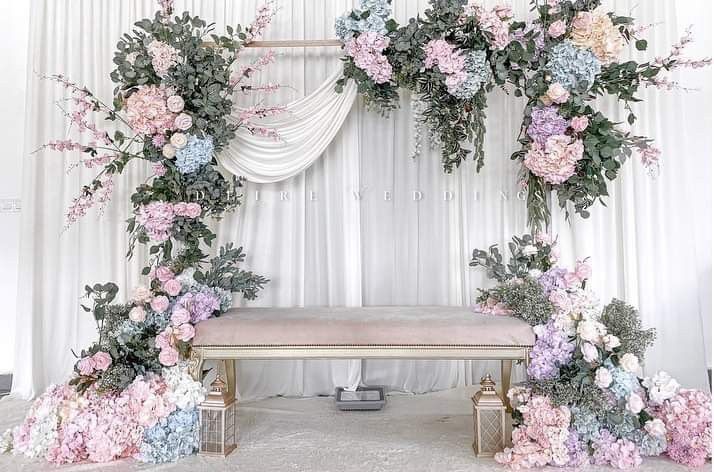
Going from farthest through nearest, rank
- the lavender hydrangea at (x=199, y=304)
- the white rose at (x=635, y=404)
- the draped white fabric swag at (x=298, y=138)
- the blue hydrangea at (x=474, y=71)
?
the draped white fabric swag at (x=298, y=138)
the blue hydrangea at (x=474, y=71)
the lavender hydrangea at (x=199, y=304)
the white rose at (x=635, y=404)

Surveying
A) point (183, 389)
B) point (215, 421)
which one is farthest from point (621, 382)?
point (183, 389)

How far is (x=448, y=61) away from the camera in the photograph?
257 centimetres

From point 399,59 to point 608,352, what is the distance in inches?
63.1

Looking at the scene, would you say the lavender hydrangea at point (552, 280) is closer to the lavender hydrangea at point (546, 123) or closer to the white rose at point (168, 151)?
the lavender hydrangea at point (546, 123)

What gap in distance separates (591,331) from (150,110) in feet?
7.07

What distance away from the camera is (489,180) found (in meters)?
3.18

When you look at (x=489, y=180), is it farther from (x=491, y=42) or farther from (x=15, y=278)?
(x=15, y=278)

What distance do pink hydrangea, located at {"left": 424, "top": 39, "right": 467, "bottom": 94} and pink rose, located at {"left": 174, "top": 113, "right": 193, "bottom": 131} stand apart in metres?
1.15

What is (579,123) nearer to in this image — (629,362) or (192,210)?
(629,362)

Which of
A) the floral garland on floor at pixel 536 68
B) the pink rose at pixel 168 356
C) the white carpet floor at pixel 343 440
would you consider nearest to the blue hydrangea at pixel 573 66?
the floral garland on floor at pixel 536 68

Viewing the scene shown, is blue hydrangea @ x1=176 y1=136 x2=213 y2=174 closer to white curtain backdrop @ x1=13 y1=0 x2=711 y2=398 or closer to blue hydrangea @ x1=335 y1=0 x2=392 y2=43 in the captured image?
white curtain backdrop @ x1=13 y1=0 x2=711 y2=398

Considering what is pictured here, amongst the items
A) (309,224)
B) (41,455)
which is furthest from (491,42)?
(41,455)

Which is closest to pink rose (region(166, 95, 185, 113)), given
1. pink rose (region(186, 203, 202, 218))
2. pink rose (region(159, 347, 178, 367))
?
pink rose (region(186, 203, 202, 218))

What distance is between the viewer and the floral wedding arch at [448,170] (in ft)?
7.32
